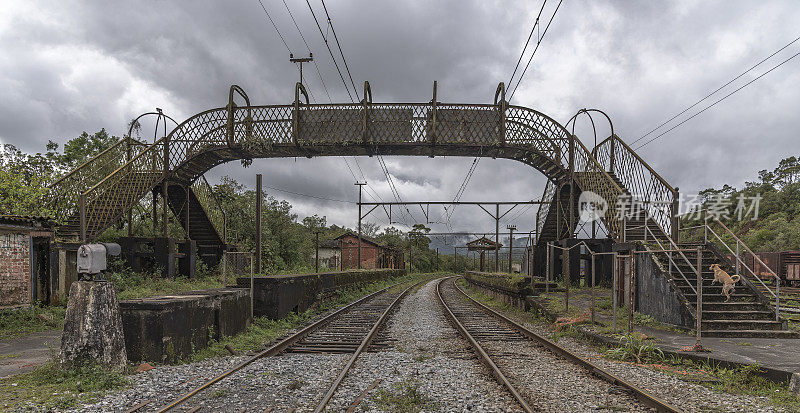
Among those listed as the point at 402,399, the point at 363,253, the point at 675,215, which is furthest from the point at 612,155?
the point at 363,253

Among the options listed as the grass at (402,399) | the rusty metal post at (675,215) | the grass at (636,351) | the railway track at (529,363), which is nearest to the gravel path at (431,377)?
the grass at (402,399)

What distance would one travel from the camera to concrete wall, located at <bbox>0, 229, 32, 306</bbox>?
11.0 meters

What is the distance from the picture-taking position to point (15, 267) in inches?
447

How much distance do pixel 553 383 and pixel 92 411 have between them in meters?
5.53

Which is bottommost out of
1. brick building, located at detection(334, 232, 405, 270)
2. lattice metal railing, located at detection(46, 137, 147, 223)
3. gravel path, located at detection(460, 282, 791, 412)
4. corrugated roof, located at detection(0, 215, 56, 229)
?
brick building, located at detection(334, 232, 405, 270)

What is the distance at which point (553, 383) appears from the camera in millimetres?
6352

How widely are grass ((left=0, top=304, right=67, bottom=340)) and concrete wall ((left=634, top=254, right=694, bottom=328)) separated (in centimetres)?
1374

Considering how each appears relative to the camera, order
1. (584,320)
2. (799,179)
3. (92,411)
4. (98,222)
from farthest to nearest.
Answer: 1. (799,179)
2. (98,222)
3. (584,320)
4. (92,411)

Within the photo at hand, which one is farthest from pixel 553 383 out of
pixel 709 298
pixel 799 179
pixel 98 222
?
pixel 799 179

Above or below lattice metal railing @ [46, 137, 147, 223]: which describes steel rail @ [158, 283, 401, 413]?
below

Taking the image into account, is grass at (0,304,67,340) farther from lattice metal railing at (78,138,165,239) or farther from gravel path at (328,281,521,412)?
gravel path at (328,281,521,412)

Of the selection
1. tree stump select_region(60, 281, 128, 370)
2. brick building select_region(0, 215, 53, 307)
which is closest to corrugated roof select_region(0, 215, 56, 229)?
brick building select_region(0, 215, 53, 307)

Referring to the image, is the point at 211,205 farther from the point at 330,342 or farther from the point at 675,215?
the point at 675,215

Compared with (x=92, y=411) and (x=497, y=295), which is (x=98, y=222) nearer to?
(x=92, y=411)
